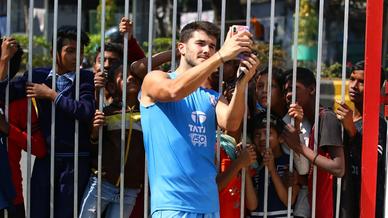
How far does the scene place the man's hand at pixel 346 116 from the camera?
3809 millimetres

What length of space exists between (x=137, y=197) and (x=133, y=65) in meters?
0.73

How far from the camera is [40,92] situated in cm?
388

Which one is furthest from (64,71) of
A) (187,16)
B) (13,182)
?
(187,16)

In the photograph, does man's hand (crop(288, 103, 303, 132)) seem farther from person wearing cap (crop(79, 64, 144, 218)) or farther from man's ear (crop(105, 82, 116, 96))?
man's ear (crop(105, 82, 116, 96))

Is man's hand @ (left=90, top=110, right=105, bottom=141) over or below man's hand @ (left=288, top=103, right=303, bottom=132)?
below

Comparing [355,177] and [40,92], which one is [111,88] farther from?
[355,177]

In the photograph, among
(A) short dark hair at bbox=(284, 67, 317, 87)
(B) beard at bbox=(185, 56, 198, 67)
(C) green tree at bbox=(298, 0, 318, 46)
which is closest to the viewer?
(B) beard at bbox=(185, 56, 198, 67)

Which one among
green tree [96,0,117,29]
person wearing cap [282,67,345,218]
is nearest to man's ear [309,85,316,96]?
person wearing cap [282,67,345,218]

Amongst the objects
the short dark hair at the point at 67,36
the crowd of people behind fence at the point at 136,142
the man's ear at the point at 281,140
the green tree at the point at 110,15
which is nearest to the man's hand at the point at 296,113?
the crowd of people behind fence at the point at 136,142

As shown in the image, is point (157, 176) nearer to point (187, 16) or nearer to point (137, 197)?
point (137, 197)

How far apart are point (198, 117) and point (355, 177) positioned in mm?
1105

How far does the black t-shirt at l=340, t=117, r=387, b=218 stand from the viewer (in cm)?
393

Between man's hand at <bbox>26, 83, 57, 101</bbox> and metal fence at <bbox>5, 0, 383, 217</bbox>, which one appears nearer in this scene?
metal fence at <bbox>5, 0, 383, 217</bbox>

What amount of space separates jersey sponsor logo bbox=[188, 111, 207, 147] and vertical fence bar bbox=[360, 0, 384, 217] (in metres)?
0.90
